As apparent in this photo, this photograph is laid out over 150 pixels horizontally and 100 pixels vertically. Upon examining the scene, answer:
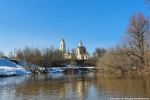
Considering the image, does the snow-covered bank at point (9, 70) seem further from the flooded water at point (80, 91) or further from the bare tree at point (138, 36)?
the flooded water at point (80, 91)

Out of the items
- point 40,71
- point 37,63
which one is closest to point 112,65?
point 40,71

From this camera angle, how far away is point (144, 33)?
61.8 m

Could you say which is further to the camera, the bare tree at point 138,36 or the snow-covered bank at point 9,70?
the snow-covered bank at point 9,70

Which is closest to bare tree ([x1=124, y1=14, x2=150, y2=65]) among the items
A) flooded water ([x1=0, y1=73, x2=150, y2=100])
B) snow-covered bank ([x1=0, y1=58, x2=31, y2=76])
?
flooded water ([x1=0, y1=73, x2=150, y2=100])

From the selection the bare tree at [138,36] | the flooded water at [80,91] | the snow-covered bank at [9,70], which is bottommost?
the flooded water at [80,91]

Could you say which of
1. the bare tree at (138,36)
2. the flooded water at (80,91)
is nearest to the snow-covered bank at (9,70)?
the bare tree at (138,36)

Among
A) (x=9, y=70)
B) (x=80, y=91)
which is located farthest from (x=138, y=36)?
(x=9, y=70)

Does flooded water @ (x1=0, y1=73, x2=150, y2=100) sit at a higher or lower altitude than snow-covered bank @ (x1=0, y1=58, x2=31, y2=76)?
lower

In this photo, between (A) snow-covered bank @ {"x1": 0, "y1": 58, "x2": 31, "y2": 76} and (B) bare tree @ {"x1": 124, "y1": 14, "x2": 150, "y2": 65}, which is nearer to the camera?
(B) bare tree @ {"x1": 124, "y1": 14, "x2": 150, "y2": 65}

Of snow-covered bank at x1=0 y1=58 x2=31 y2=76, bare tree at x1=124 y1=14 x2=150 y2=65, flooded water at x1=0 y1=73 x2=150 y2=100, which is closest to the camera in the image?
flooded water at x1=0 y1=73 x2=150 y2=100

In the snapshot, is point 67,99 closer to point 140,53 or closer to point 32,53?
point 140,53

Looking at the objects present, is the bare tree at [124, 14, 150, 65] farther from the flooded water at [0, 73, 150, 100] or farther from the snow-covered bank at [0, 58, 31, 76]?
the snow-covered bank at [0, 58, 31, 76]

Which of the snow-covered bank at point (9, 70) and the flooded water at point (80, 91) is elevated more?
the snow-covered bank at point (9, 70)

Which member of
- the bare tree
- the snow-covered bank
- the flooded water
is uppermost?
the bare tree
